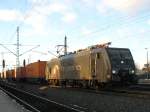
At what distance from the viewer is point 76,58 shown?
120 ft

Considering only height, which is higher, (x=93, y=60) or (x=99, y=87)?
(x=93, y=60)

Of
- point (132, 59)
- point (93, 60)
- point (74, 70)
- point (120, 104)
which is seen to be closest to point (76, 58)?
point (74, 70)

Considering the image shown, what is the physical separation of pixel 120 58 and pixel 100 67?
5.29 feet

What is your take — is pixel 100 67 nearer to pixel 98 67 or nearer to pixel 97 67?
pixel 98 67

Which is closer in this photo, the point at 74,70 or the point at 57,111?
the point at 57,111

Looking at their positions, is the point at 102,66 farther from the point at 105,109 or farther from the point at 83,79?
the point at 105,109

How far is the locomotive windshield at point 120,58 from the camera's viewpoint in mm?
29031

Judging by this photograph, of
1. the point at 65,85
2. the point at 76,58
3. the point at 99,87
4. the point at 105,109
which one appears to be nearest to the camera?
the point at 105,109

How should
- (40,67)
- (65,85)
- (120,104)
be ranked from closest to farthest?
(120,104), (65,85), (40,67)

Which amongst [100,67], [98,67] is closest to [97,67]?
[98,67]

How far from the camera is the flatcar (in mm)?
28594

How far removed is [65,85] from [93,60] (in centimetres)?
1125

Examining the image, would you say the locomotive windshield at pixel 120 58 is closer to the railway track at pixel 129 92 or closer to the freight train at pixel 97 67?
the freight train at pixel 97 67

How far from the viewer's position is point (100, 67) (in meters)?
29.9
